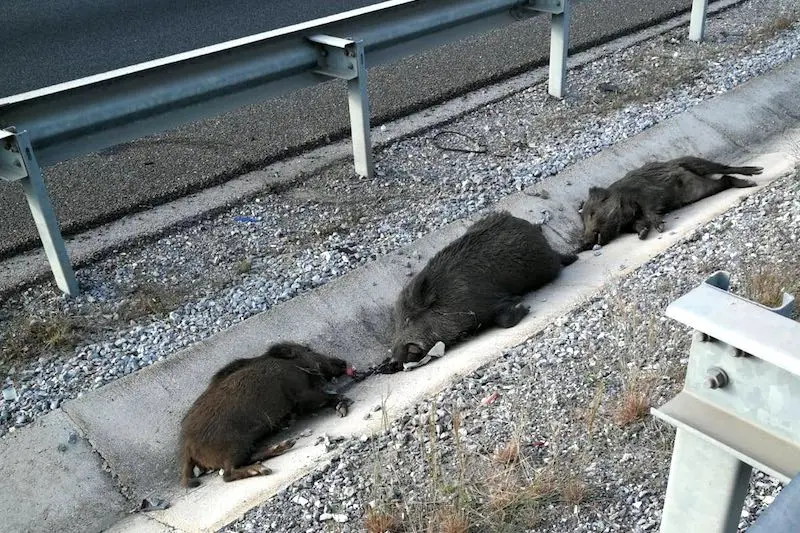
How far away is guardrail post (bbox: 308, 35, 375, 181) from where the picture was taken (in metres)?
7.36

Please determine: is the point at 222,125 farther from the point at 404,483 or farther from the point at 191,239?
the point at 404,483

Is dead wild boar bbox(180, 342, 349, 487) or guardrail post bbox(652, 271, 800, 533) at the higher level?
guardrail post bbox(652, 271, 800, 533)

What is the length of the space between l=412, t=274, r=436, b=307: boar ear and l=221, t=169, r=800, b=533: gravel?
40.3 inches

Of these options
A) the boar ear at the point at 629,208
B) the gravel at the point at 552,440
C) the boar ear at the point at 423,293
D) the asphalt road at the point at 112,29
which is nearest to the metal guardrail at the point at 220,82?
the boar ear at the point at 423,293

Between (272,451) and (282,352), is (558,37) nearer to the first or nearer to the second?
(282,352)

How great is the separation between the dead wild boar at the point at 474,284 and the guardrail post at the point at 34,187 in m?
2.30

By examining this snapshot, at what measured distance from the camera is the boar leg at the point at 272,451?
5.09 metres

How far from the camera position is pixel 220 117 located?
29.5 ft

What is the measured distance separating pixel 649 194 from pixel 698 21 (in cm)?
405

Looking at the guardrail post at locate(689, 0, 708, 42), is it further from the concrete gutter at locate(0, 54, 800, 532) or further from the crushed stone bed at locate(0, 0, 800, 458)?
the concrete gutter at locate(0, 54, 800, 532)

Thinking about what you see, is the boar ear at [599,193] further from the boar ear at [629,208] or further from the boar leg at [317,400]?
the boar leg at [317,400]

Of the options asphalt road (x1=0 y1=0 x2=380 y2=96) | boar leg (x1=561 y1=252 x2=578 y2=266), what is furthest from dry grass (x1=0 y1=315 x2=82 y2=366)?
asphalt road (x1=0 y1=0 x2=380 y2=96)

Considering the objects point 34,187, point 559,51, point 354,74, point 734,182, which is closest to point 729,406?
point 34,187

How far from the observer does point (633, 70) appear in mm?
9875
